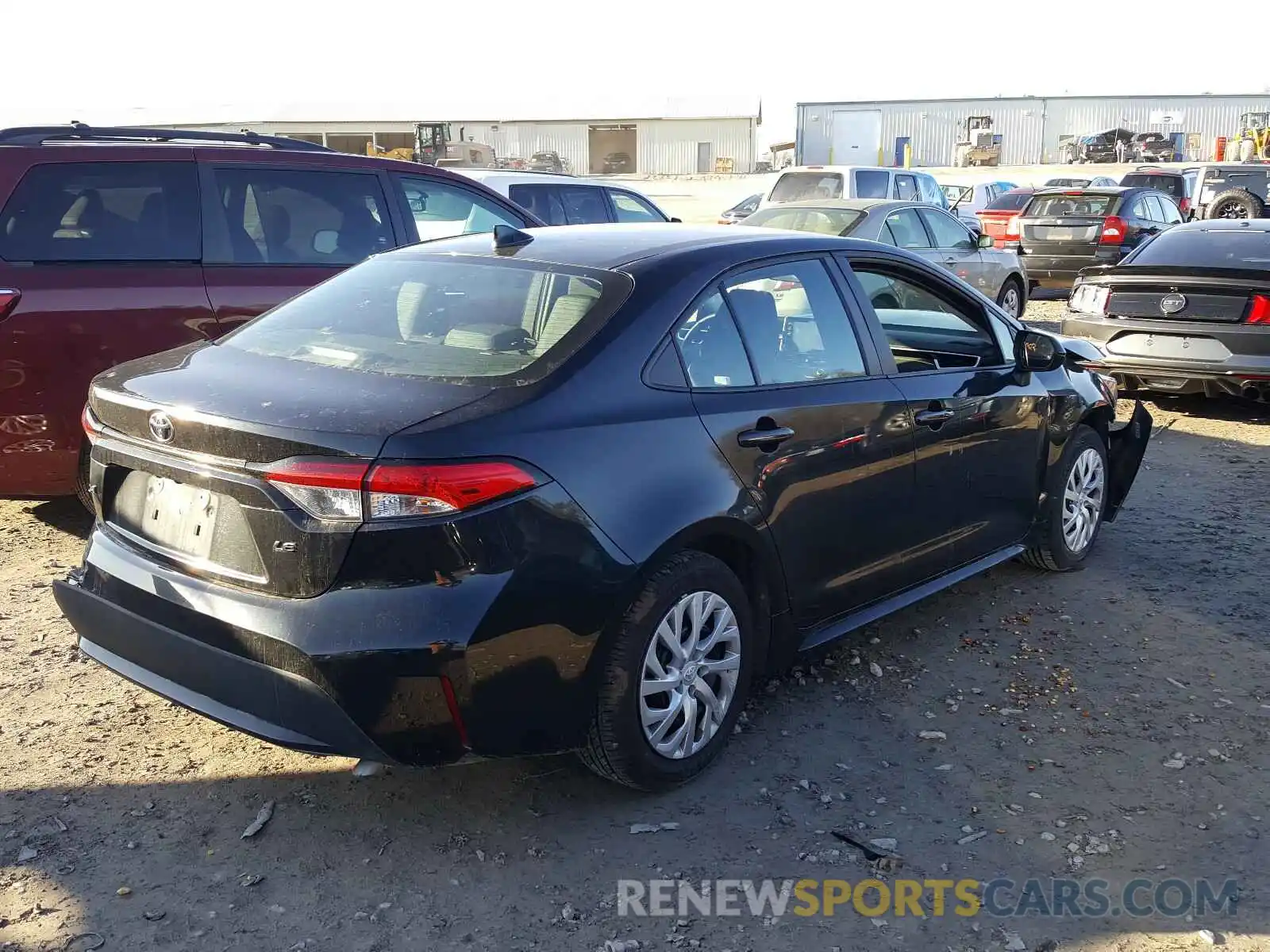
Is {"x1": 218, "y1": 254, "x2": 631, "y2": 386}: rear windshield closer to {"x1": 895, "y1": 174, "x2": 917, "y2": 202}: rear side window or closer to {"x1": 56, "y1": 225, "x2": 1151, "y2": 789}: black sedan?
{"x1": 56, "y1": 225, "x2": 1151, "y2": 789}: black sedan

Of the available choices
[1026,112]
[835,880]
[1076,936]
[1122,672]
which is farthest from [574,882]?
[1026,112]

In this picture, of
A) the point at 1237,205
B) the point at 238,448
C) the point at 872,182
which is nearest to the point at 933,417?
the point at 238,448

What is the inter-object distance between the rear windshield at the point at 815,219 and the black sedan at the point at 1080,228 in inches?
207

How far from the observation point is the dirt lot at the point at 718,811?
2.93 meters

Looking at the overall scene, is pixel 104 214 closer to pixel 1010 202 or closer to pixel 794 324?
pixel 794 324

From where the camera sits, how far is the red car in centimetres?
2031

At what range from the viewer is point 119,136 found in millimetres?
5965

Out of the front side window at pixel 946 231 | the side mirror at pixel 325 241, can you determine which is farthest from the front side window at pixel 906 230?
the side mirror at pixel 325 241

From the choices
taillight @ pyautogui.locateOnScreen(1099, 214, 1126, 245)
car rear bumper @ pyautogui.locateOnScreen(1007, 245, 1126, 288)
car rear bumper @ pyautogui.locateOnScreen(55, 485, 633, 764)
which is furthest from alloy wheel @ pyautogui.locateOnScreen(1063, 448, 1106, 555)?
taillight @ pyautogui.locateOnScreen(1099, 214, 1126, 245)

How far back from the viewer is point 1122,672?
4.47 m

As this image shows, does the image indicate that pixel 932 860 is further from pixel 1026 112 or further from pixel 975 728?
pixel 1026 112

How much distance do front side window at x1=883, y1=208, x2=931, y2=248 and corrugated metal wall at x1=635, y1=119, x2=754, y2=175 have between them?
2166 inches

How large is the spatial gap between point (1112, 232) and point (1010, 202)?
6.26 meters

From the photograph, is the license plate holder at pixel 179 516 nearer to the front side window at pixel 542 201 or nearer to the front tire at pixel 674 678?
the front tire at pixel 674 678
